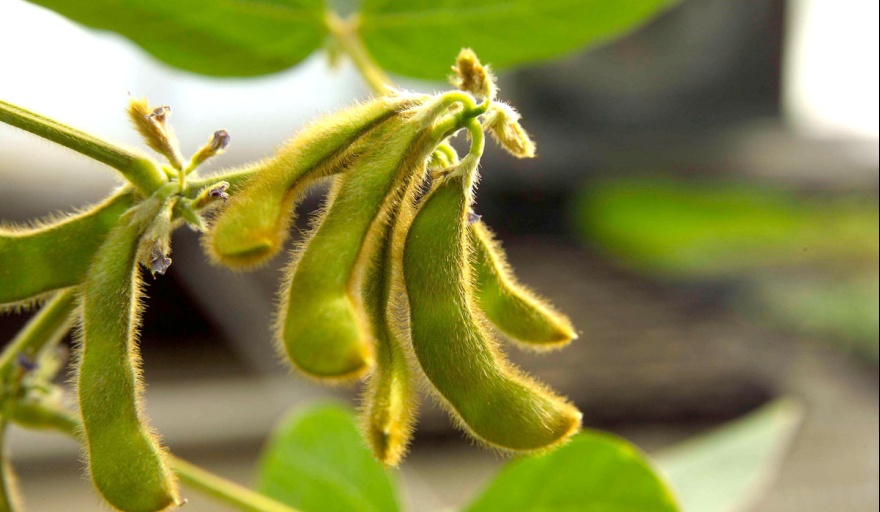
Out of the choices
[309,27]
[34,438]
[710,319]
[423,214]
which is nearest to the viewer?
[423,214]

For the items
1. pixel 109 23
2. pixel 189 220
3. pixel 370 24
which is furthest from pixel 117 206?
pixel 370 24

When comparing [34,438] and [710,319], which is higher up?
[710,319]

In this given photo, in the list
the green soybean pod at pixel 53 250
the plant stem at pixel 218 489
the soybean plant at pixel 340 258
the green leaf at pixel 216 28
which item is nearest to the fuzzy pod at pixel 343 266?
the soybean plant at pixel 340 258

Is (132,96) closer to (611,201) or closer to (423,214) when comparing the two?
(423,214)

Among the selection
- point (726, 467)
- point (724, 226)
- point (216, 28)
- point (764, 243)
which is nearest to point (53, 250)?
point (216, 28)

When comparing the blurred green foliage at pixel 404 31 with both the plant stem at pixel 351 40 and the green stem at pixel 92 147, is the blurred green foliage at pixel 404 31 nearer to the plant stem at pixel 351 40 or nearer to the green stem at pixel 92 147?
the plant stem at pixel 351 40

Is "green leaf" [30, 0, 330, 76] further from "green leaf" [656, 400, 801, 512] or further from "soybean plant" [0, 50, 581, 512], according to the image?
"green leaf" [656, 400, 801, 512]

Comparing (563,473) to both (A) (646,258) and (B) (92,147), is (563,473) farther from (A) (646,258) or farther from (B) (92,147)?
(A) (646,258)
